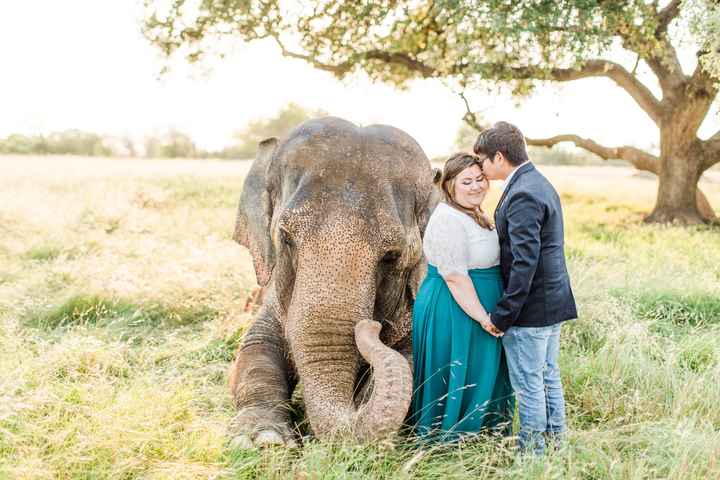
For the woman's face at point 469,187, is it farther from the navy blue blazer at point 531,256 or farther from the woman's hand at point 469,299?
the woman's hand at point 469,299

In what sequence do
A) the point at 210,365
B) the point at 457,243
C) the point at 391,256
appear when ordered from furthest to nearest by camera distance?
the point at 210,365, the point at 391,256, the point at 457,243

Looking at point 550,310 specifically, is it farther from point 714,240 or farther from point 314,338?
point 714,240

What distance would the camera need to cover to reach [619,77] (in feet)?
47.5

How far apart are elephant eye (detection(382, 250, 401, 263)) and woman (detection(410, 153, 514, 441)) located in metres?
0.18

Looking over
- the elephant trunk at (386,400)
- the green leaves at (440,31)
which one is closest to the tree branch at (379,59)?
the green leaves at (440,31)

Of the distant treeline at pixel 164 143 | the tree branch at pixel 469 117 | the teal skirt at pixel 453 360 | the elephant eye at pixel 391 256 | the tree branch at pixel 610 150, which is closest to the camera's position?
the teal skirt at pixel 453 360

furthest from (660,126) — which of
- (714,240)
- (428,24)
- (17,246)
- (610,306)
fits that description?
(17,246)

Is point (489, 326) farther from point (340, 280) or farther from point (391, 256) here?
point (340, 280)

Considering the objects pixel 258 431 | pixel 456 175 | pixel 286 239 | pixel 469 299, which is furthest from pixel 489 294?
pixel 258 431

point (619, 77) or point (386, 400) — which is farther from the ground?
point (619, 77)

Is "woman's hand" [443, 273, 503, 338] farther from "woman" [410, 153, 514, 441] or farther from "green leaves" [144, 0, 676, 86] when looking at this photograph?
"green leaves" [144, 0, 676, 86]

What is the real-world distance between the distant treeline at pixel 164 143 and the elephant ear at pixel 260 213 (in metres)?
50.8

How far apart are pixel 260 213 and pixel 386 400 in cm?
206

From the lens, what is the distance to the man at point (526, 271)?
333 cm
